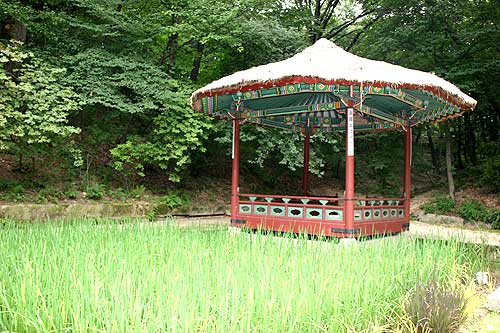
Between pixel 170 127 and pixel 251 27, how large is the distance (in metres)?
3.79

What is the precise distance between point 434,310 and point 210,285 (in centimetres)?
192

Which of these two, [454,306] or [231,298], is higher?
[231,298]

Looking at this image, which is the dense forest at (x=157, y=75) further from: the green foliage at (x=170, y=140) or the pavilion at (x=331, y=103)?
the pavilion at (x=331, y=103)

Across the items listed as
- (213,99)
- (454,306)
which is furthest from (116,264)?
(213,99)

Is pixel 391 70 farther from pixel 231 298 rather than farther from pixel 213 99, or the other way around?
pixel 231 298

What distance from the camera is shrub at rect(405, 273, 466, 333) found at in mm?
3588

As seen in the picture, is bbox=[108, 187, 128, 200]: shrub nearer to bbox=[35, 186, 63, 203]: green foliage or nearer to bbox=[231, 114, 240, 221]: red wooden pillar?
bbox=[35, 186, 63, 203]: green foliage

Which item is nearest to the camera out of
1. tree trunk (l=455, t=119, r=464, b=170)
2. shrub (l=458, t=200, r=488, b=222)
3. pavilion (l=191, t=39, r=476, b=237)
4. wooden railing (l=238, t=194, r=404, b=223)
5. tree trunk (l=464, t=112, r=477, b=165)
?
pavilion (l=191, t=39, r=476, b=237)

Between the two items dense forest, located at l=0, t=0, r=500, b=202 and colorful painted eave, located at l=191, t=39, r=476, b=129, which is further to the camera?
dense forest, located at l=0, t=0, r=500, b=202

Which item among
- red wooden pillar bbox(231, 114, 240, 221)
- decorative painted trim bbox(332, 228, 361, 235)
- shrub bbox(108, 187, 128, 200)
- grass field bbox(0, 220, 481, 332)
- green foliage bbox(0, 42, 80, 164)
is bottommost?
decorative painted trim bbox(332, 228, 361, 235)

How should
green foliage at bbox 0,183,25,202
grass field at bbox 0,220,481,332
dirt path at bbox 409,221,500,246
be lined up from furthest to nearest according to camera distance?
green foliage at bbox 0,183,25,202
dirt path at bbox 409,221,500,246
grass field at bbox 0,220,481,332

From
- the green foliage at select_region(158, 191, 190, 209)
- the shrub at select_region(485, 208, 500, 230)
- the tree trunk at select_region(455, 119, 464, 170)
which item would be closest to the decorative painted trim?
the green foliage at select_region(158, 191, 190, 209)

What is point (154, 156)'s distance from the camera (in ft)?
38.0

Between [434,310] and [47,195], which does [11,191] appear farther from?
[434,310]
